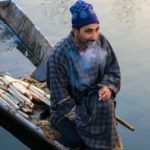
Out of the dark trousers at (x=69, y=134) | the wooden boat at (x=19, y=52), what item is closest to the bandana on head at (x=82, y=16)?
the dark trousers at (x=69, y=134)

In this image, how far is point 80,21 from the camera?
4480mm

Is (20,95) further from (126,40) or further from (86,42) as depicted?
(126,40)

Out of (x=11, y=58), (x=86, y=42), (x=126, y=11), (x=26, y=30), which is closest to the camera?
(x=86, y=42)

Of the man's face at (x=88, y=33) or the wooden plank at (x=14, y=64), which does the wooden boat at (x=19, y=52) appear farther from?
the man's face at (x=88, y=33)

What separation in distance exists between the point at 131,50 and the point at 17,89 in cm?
240

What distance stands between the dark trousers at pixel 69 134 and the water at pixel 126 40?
0.93m

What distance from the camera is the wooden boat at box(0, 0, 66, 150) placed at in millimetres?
5535

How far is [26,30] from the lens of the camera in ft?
25.8

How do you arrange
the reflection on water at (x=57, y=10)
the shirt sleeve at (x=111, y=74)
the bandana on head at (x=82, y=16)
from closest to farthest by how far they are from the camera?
the bandana on head at (x=82, y=16)
the shirt sleeve at (x=111, y=74)
the reflection on water at (x=57, y=10)

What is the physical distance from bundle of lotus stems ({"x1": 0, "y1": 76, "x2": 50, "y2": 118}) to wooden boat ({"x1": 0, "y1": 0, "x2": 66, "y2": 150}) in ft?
0.30

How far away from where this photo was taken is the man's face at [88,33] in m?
4.50

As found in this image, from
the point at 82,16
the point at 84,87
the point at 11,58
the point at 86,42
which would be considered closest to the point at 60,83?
the point at 84,87

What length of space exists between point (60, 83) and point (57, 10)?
535 centimetres

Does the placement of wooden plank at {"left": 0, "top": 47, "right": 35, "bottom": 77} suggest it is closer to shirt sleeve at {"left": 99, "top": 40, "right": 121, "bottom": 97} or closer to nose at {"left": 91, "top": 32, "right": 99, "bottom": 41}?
shirt sleeve at {"left": 99, "top": 40, "right": 121, "bottom": 97}
